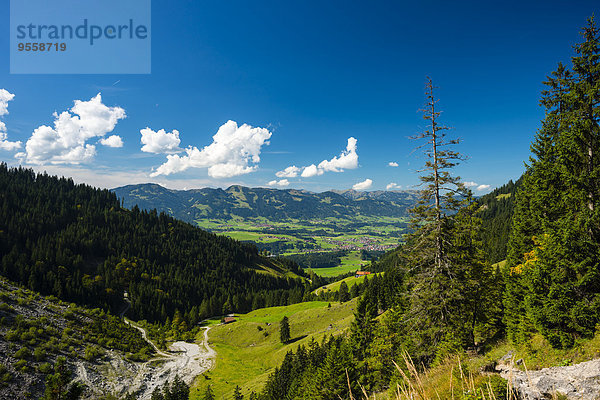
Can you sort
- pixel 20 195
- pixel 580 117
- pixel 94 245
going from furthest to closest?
pixel 20 195
pixel 94 245
pixel 580 117

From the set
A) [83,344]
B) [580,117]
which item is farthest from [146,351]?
[580,117]

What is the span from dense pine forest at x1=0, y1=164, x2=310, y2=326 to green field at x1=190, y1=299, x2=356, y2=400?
25.9 metres

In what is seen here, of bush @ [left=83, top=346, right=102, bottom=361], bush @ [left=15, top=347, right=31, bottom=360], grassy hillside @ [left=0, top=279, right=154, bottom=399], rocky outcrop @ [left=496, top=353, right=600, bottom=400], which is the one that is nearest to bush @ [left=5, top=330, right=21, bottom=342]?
grassy hillside @ [left=0, top=279, right=154, bottom=399]

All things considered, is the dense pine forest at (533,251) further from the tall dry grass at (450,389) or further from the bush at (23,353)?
the bush at (23,353)

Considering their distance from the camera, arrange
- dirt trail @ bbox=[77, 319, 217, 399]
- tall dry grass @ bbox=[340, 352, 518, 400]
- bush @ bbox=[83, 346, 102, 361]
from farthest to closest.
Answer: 1. bush @ bbox=[83, 346, 102, 361]
2. dirt trail @ bbox=[77, 319, 217, 399]
3. tall dry grass @ bbox=[340, 352, 518, 400]

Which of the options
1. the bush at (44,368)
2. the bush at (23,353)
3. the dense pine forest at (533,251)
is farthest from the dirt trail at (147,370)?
the dense pine forest at (533,251)

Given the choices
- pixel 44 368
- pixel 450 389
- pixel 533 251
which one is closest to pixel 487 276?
pixel 533 251

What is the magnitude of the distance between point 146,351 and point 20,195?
164m

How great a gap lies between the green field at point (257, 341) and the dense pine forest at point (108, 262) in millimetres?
25920

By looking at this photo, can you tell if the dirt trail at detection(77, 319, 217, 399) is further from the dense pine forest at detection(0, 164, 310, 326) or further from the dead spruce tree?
the dead spruce tree

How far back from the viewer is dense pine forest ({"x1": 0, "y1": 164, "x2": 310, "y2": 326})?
4439 inches

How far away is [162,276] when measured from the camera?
155875 millimetres

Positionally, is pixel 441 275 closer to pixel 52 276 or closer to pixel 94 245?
pixel 52 276

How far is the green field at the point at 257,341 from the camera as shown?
72.4 m
